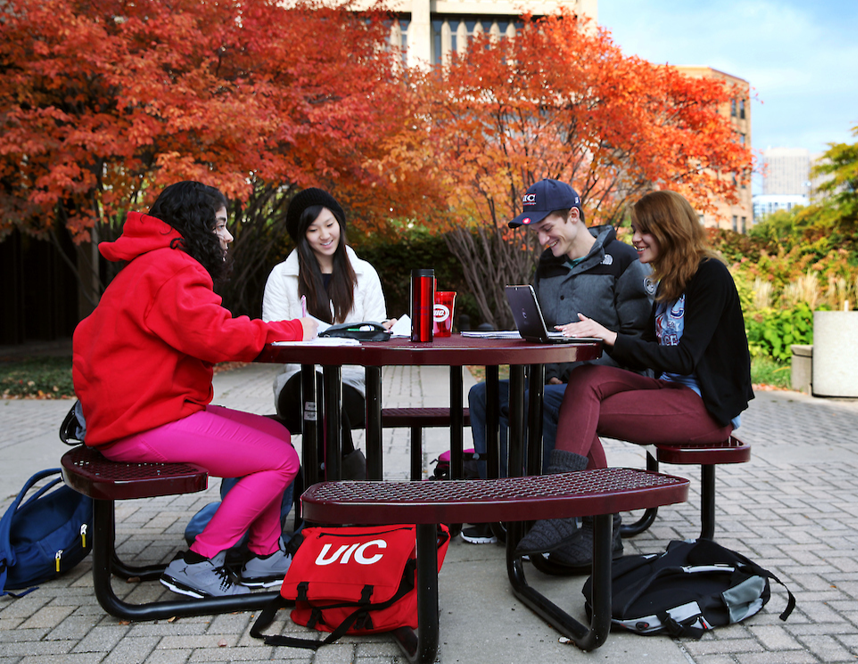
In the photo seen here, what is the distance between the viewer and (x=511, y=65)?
9.98 meters

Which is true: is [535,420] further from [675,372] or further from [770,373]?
[770,373]

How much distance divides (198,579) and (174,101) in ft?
21.5

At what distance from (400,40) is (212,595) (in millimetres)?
39763

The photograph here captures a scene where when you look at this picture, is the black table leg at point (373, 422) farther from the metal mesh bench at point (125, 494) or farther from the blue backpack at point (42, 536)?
the blue backpack at point (42, 536)

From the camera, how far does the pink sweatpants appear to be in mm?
2559

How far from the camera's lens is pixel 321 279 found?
384 cm

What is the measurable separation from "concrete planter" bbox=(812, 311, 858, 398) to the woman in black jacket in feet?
18.9

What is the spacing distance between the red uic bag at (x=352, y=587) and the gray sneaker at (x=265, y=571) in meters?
0.25

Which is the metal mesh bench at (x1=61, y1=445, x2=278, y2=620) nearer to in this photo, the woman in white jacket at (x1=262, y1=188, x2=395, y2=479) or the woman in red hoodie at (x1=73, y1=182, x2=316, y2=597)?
the woman in red hoodie at (x1=73, y1=182, x2=316, y2=597)

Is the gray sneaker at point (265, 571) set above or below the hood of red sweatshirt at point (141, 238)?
below

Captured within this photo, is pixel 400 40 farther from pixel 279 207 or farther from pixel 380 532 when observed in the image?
pixel 380 532

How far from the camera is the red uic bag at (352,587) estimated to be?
2.38 m

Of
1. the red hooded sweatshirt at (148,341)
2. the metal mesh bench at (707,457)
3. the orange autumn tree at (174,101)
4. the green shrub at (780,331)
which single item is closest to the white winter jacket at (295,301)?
the red hooded sweatshirt at (148,341)

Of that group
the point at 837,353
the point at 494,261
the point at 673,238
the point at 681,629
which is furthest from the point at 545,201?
the point at 494,261
